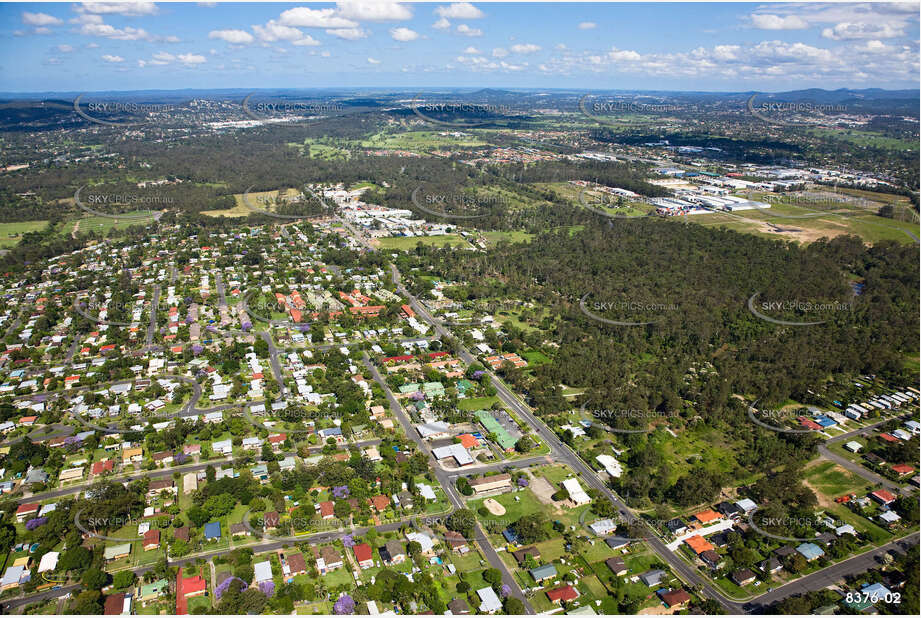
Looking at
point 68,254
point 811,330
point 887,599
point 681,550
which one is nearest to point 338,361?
point 681,550

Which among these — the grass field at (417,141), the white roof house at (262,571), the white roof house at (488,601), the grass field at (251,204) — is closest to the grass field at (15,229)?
the grass field at (251,204)

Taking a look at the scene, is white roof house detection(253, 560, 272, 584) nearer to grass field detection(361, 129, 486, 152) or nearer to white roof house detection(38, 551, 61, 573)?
white roof house detection(38, 551, 61, 573)

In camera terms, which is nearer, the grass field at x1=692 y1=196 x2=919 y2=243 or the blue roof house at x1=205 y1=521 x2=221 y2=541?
the blue roof house at x1=205 y1=521 x2=221 y2=541

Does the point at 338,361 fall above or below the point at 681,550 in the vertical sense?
above

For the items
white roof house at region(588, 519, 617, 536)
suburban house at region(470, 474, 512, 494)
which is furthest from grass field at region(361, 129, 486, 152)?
white roof house at region(588, 519, 617, 536)

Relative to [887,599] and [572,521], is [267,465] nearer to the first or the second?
[572,521]

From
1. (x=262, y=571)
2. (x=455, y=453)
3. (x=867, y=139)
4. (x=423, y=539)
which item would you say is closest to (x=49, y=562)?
(x=262, y=571)

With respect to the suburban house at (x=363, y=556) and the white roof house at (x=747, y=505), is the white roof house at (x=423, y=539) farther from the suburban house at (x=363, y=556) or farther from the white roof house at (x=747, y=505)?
the white roof house at (x=747, y=505)

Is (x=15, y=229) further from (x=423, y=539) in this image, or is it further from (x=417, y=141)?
(x=417, y=141)
